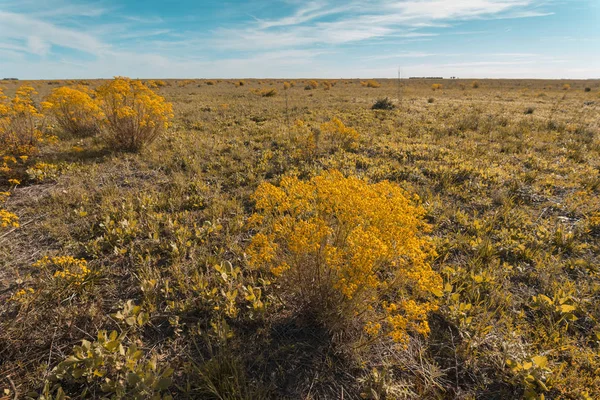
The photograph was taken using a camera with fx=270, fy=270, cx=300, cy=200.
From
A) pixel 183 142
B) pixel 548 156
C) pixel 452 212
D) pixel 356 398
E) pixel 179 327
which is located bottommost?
pixel 356 398

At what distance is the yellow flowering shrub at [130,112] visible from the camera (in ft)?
22.1

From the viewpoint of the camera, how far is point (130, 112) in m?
6.58

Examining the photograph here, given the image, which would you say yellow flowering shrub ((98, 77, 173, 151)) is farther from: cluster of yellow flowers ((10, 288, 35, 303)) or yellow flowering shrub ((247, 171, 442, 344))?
yellow flowering shrub ((247, 171, 442, 344))

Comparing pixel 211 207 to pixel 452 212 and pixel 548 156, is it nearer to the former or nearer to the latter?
pixel 452 212

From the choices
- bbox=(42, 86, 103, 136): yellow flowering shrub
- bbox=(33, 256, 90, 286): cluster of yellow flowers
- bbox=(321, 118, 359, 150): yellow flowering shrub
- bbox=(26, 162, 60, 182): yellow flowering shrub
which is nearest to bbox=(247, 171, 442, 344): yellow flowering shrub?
bbox=(33, 256, 90, 286): cluster of yellow flowers

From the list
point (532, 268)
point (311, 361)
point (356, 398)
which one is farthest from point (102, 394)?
point (532, 268)

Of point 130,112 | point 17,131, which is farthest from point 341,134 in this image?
point 17,131

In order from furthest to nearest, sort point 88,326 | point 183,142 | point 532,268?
point 183,142 < point 532,268 < point 88,326

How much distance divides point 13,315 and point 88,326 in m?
0.81

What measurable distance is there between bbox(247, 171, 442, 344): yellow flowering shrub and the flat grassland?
0.31m

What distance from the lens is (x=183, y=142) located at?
8.17 meters

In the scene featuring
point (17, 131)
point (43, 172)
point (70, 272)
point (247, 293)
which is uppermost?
point (17, 131)

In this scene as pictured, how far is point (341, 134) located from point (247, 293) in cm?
622

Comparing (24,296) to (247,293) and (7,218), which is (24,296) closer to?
(7,218)
